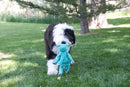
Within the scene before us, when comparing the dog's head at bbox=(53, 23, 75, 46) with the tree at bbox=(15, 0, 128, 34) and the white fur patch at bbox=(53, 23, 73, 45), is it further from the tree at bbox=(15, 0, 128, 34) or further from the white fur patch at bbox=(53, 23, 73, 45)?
the tree at bbox=(15, 0, 128, 34)

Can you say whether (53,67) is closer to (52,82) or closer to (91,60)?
(52,82)

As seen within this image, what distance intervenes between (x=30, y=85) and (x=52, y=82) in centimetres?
38

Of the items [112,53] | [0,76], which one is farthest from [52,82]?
[112,53]

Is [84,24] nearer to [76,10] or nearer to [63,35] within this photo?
[76,10]

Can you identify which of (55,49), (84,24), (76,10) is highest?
(76,10)

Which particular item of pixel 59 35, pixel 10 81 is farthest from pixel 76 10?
pixel 10 81

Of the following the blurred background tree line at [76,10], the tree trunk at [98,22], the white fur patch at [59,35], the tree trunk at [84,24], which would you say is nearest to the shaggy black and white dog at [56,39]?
the white fur patch at [59,35]

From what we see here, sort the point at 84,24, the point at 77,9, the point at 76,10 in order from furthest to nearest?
the point at 84,24 < the point at 77,9 < the point at 76,10

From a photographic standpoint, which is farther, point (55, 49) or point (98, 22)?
point (98, 22)

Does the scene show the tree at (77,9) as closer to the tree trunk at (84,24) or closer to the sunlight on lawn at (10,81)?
the tree trunk at (84,24)

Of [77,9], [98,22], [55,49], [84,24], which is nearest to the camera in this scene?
[55,49]

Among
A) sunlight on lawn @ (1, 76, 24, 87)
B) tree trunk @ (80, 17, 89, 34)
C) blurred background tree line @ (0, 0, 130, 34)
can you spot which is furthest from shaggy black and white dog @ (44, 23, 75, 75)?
tree trunk @ (80, 17, 89, 34)

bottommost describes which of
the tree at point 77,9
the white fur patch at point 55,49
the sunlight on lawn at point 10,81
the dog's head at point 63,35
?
the sunlight on lawn at point 10,81

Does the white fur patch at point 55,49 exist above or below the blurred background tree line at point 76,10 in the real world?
below
